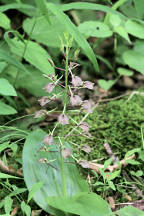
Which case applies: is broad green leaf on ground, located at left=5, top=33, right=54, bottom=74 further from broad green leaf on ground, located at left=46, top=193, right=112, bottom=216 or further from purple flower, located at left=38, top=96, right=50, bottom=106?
broad green leaf on ground, located at left=46, top=193, right=112, bottom=216

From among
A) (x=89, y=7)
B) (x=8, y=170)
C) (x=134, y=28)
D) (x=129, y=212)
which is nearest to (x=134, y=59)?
(x=134, y=28)

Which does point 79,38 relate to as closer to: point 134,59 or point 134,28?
point 134,28

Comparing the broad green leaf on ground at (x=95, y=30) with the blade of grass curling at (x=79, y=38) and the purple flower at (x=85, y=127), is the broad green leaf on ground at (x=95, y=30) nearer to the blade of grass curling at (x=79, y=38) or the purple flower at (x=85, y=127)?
the blade of grass curling at (x=79, y=38)

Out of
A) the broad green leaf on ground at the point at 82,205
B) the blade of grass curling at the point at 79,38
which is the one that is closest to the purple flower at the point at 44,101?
the blade of grass curling at the point at 79,38

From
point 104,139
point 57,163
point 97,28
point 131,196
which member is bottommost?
point 131,196

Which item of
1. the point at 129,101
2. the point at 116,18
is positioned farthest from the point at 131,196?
the point at 116,18

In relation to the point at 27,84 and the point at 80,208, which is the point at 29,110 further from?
the point at 80,208

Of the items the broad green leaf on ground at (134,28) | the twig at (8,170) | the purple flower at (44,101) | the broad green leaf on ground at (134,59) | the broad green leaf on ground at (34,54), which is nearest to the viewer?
the purple flower at (44,101)
